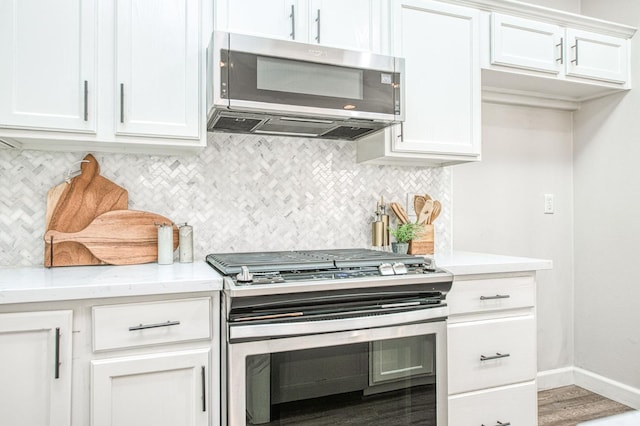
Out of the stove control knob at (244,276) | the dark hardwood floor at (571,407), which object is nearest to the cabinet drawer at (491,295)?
the stove control knob at (244,276)

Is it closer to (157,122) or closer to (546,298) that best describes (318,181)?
(157,122)

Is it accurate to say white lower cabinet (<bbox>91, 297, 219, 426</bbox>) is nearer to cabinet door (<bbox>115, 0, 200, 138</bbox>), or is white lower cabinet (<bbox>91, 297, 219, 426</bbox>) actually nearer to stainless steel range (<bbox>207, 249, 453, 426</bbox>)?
stainless steel range (<bbox>207, 249, 453, 426</bbox>)

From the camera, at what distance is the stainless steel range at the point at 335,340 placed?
1.43m

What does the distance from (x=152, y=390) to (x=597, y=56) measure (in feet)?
9.10

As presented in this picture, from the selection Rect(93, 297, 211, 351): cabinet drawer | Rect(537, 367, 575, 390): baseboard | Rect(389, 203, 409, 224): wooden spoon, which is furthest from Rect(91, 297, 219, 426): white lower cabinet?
Rect(537, 367, 575, 390): baseboard

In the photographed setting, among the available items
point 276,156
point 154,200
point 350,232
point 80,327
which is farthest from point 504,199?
point 80,327

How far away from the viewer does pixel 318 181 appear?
2.27 metres

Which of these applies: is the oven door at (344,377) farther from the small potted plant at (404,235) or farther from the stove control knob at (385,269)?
the small potted plant at (404,235)

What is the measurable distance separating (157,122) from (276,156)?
2.08ft

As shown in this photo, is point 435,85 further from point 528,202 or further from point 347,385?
point 347,385

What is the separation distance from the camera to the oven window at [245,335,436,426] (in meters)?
1.46

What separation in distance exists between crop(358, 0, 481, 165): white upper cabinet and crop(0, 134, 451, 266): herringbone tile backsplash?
226mm

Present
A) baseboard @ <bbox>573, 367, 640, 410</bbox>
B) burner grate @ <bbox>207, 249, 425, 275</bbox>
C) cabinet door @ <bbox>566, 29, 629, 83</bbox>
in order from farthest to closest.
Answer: baseboard @ <bbox>573, 367, 640, 410</bbox>
cabinet door @ <bbox>566, 29, 629, 83</bbox>
burner grate @ <bbox>207, 249, 425, 275</bbox>

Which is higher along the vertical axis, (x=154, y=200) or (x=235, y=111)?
(x=235, y=111)
